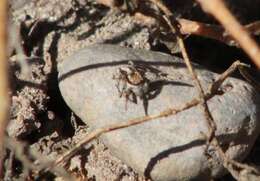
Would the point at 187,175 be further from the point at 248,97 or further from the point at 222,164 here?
the point at 248,97

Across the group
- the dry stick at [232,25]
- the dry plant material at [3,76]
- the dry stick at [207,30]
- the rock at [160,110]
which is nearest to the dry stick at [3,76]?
the dry plant material at [3,76]

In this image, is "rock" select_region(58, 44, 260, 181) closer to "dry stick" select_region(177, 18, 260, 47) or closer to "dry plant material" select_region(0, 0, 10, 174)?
"dry stick" select_region(177, 18, 260, 47)

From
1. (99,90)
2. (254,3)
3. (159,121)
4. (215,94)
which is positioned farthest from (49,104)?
(254,3)

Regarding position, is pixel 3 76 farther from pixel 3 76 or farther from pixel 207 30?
pixel 207 30

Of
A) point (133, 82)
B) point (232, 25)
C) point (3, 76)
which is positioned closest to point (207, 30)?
point (133, 82)

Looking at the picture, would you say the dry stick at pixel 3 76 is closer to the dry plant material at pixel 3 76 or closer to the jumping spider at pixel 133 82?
the dry plant material at pixel 3 76
